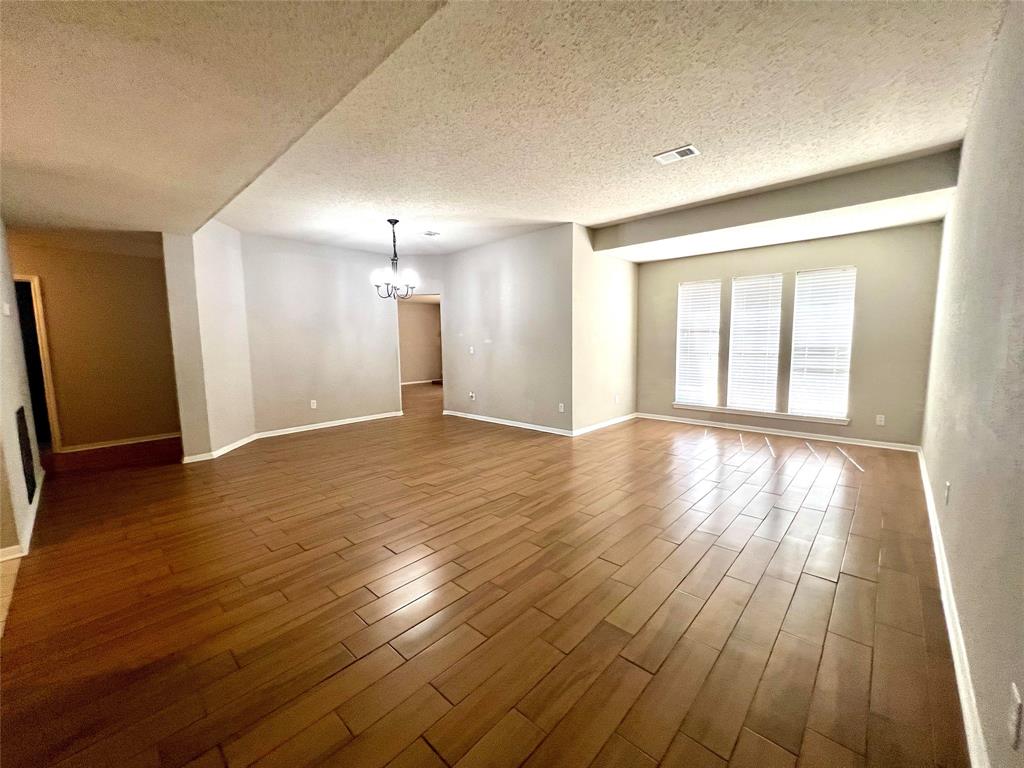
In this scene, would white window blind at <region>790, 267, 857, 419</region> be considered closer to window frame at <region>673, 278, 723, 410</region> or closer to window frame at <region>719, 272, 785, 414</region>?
window frame at <region>719, 272, 785, 414</region>

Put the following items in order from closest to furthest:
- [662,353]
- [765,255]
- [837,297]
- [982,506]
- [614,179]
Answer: [982,506] → [614,179] → [837,297] → [765,255] → [662,353]

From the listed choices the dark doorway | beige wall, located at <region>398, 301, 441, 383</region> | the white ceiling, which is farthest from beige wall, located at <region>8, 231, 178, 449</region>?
beige wall, located at <region>398, 301, 441, 383</region>

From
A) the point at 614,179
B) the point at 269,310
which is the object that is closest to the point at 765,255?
the point at 614,179

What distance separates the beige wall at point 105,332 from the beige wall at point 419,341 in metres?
5.46

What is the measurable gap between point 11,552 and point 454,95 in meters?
3.76

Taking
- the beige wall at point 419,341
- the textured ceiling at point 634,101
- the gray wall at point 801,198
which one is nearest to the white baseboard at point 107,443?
the textured ceiling at point 634,101

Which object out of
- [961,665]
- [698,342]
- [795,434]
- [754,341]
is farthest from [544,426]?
[961,665]

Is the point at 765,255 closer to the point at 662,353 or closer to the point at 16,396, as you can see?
the point at 662,353

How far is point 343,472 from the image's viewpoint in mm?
3957

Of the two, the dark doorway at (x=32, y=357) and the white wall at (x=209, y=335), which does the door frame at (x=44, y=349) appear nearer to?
the dark doorway at (x=32, y=357)

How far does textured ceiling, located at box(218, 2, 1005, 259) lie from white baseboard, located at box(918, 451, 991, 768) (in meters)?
2.52

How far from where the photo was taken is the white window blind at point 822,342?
15.2 feet

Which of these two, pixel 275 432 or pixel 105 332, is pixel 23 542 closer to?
pixel 275 432

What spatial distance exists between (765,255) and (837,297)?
0.95 metres
